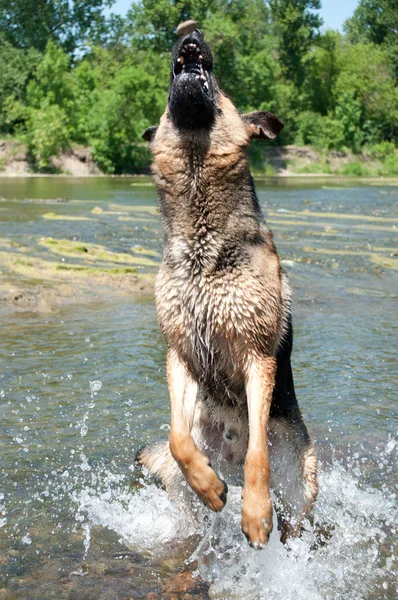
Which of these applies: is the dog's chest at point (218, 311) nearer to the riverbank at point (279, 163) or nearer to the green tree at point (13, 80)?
the riverbank at point (279, 163)

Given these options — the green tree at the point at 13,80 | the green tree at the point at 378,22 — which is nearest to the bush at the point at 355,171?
the green tree at the point at 13,80

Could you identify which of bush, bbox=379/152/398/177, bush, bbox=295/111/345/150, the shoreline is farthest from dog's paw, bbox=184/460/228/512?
bush, bbox=295/111/345/150

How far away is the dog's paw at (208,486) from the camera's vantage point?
4188 mm

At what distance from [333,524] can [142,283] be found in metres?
7.30

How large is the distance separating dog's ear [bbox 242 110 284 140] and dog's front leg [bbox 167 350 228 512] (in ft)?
5.49

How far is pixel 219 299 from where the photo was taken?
15.1 feet

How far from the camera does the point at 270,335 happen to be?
4691mm

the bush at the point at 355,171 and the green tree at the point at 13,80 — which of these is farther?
the green tree at the point at 13,80

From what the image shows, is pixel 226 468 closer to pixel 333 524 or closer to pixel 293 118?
pixel 333 524

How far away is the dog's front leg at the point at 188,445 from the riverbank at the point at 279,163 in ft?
151

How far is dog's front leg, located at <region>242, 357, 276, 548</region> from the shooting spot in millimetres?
4008

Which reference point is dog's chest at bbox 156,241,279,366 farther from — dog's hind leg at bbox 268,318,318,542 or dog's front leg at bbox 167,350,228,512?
dog's hind leg at bbox 268,318,318,542

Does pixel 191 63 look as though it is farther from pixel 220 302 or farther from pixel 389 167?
pixel 389 167

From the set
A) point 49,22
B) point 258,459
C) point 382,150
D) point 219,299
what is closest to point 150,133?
point 219,299
